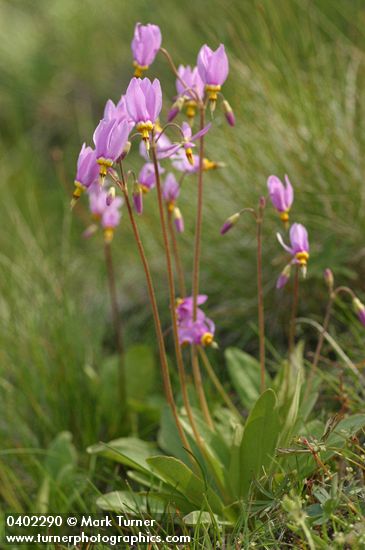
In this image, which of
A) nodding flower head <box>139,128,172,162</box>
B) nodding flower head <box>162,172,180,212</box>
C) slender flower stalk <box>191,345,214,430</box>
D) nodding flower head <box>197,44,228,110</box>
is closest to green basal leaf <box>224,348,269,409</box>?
slender flower stalk <box>191,345,214,430</box>

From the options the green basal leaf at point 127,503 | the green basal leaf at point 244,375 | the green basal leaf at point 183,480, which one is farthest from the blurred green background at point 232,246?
the green basal leaf at point 183,480

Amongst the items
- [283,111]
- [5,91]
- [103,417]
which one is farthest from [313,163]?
[5,91]

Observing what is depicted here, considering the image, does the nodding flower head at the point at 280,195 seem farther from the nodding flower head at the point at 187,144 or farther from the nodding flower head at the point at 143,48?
the nodding flower head at the point at 143,48

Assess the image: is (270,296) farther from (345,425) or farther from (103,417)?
(345,425)

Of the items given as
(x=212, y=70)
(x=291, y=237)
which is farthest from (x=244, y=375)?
(x=212, y=70)

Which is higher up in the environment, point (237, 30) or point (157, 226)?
point (237, 30)

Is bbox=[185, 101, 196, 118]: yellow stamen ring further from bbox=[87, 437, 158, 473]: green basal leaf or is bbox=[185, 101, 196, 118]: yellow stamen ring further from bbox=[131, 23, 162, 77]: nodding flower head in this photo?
bbox=[87, 437, 158, 473]: green basal leaf
